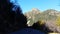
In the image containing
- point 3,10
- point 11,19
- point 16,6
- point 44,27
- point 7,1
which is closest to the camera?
point 3,10

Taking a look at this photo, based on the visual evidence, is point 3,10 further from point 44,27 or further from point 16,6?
point 44,27

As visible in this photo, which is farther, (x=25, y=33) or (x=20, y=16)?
(x=20, y=16)

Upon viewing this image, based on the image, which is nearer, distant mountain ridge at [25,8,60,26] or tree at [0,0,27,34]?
tree at [0,0,27,34]

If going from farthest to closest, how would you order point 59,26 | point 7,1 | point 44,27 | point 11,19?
point 59,26, point 44,27, point 11,19, point 7,1

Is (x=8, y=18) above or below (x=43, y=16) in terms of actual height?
below

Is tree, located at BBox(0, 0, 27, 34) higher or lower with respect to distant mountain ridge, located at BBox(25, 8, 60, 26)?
lower

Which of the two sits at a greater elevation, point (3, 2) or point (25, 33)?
point (3, 2)

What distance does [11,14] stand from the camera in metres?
26.2

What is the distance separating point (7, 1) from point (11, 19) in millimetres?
2828

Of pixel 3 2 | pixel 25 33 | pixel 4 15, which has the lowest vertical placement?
pixel 25 33

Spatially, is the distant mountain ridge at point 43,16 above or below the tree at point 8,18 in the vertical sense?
above

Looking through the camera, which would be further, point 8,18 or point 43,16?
point 43,16

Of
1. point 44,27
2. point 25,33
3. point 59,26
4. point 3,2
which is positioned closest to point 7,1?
point 3,2

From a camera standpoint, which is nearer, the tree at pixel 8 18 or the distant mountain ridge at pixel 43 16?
the tree at pixel 8 18
